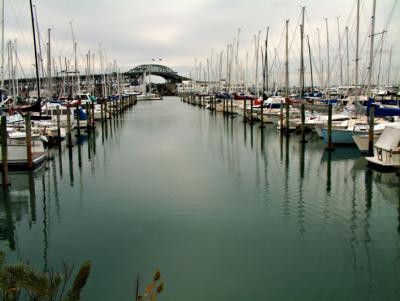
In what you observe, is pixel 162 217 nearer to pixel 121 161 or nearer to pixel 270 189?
pixel 270 189

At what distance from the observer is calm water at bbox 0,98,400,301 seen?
422 inches

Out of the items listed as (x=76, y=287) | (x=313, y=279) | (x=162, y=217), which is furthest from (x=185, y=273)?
(x=76, y=287)

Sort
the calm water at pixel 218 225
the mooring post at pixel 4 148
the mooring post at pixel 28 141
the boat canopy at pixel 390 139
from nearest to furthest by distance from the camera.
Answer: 1. the calm water at pixel 218 225
2. the mooring post at pixel 4 148
3. the boat canopy at pixel 390 139
4. the mooring post at pixel 28 141

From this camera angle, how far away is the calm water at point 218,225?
422 inches

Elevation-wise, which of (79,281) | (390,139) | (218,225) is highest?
(79,281)

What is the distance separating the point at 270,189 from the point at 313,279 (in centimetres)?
963

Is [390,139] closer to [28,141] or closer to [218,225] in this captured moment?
[218,225]

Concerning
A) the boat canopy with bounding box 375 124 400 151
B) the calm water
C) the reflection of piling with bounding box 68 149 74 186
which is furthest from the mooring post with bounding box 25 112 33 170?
the boat canopy with bounding box 375 124 400 151

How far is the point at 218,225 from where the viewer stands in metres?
15.0

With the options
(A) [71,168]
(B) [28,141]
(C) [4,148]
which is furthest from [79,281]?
(A) [71,168]

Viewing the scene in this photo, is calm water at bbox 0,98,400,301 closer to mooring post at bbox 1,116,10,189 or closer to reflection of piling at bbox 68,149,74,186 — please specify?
reflection of piling at bbox 68,149,74,186

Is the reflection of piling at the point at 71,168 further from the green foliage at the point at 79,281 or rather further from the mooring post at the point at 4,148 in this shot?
the green foliage at the point at 79,281

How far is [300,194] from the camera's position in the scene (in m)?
19.3

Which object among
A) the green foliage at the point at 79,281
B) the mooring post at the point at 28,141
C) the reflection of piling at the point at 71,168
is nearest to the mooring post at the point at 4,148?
the mooring post at the point at 28,141
